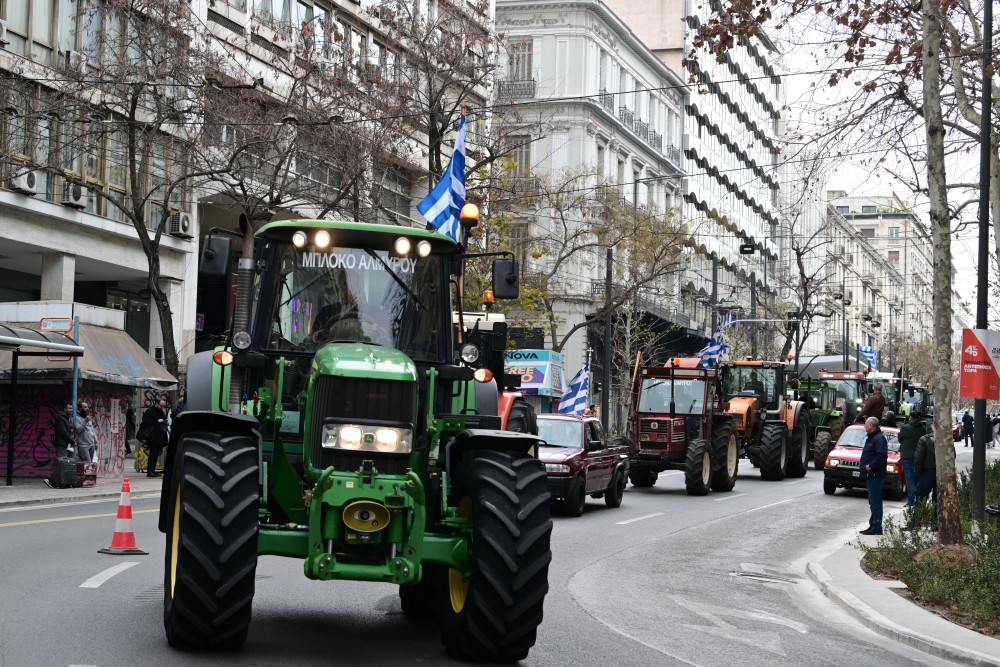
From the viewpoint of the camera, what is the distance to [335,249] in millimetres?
→ 10117

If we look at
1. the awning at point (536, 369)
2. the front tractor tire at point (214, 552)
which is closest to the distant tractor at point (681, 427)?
the awning at point (536, 369)

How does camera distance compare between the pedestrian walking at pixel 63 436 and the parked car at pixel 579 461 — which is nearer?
the parked car at pixel 579 461

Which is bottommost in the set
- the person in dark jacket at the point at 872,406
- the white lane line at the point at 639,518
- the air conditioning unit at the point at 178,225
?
the white lane line at the point at 639,518

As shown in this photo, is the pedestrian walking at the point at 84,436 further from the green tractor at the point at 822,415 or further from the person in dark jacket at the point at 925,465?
the green tractor at the point at 822,415

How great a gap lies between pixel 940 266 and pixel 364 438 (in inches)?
395

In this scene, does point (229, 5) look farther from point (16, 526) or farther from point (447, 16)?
point (16, 526)

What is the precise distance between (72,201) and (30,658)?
92.4 feet

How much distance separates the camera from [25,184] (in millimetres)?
33094

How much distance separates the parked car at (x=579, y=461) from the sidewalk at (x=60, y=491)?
6491 millimetres

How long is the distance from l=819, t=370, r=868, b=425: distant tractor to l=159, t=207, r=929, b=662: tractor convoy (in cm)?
3508

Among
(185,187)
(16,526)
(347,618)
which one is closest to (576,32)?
(185,187)

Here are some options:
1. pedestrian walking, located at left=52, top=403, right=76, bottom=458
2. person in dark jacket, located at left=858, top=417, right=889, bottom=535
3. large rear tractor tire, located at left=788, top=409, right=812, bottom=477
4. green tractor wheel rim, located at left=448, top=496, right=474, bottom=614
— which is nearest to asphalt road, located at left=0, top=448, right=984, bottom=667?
green tractor wheel rim, located at left=448, top=496, right=474, bottom=614

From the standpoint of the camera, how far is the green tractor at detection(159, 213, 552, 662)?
8602 mm

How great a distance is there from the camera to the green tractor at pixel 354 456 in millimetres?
8602
